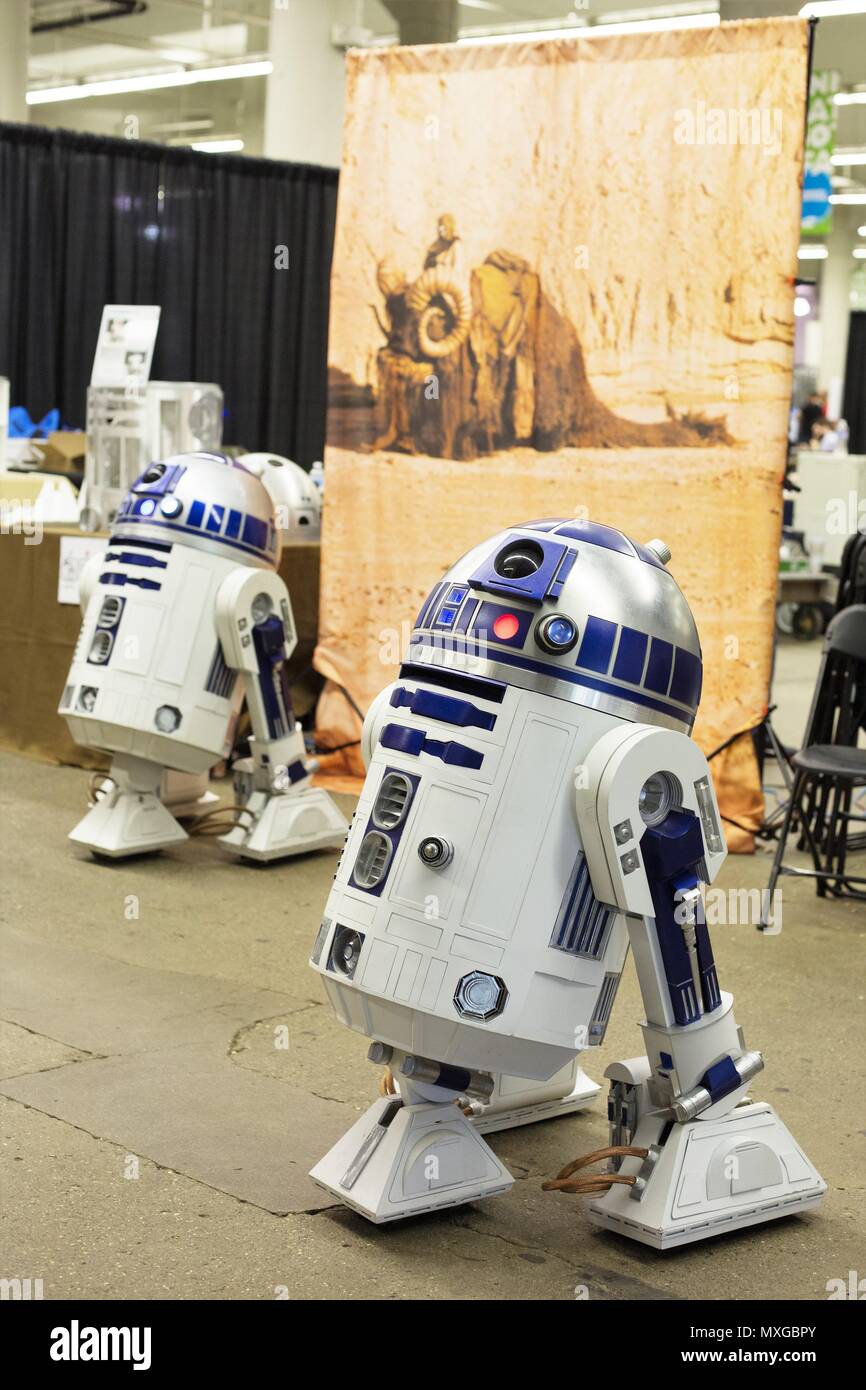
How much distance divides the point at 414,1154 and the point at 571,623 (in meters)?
1.00

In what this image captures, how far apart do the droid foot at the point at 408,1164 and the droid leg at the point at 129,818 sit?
261 centimetres

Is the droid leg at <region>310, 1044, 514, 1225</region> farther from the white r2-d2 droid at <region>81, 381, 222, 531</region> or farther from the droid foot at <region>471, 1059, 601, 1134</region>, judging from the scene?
the white r2-d2 droid at <region>81, 381, 222, 531</region>

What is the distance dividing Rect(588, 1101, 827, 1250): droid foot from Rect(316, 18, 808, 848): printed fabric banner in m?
3.01

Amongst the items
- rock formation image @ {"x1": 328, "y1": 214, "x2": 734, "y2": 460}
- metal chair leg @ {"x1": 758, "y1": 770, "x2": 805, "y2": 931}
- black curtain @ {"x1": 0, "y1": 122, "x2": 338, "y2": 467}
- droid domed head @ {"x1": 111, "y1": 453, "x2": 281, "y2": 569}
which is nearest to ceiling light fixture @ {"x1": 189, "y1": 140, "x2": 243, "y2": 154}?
black curtain @ {"x1": 0, "y1": 122, "x2": 338, "y2": 467}

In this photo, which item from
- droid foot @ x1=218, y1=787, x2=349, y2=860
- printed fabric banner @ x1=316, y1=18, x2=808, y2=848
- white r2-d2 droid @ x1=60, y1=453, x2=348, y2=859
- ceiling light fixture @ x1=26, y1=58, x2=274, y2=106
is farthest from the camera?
ceiling light fixture @ x1=26, y1=58, x2=274, y2=106

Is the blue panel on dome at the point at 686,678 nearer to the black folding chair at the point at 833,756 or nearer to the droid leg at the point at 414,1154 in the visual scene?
the droid leg at the point at 414,1154

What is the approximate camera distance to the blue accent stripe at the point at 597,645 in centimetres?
272

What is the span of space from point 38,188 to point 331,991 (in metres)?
8.05

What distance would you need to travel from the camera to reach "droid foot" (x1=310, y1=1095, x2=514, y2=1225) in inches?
113

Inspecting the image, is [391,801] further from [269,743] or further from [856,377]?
[856,377]

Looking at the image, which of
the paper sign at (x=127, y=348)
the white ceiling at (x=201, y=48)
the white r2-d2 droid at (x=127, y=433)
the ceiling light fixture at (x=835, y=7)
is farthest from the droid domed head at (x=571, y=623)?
the ceiling light fixture at (x=835, y=7)

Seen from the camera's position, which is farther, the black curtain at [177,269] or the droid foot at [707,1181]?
the black curtain at [177,269]

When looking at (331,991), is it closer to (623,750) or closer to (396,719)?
(396,719)

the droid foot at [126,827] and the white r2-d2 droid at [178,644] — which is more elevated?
the white r2-d2 droid at [178,644]
